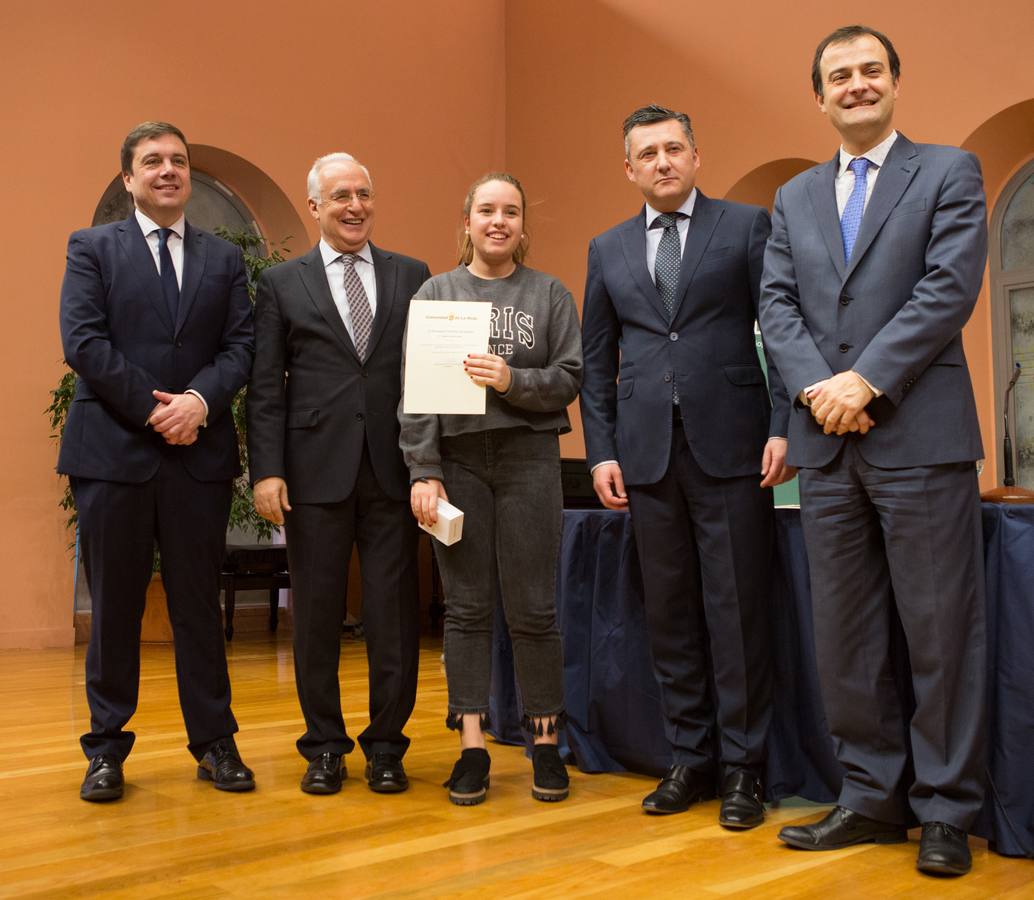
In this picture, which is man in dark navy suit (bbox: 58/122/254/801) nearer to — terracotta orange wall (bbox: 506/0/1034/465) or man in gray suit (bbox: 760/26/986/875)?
man in gray suit (bbox: 760/26/986/875)

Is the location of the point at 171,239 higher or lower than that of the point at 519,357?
higher

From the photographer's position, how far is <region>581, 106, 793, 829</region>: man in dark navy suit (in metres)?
2.51

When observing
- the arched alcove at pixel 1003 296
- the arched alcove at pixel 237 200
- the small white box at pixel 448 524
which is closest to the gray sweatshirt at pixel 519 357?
the small white box at pixel 448 524

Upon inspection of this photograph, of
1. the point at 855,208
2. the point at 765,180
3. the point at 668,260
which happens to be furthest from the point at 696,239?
the point at 765,180

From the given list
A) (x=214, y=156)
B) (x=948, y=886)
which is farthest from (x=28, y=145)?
(x=948, y=886)

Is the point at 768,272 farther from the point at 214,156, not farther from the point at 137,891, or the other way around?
the point at 214,156

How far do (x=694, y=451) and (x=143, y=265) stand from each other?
4.60 feet

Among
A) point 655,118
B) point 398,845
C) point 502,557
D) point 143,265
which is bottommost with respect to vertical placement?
point 398,845

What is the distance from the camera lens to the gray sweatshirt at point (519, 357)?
2.58m

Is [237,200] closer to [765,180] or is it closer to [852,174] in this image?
[765,180]

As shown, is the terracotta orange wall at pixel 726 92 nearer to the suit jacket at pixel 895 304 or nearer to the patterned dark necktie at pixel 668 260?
the patterned dark necktie at pixel 668 260

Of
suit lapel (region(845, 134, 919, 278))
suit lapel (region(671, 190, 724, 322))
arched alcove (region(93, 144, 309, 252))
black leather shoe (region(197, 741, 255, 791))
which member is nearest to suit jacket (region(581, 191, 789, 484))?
suit lapel (region(671, 190, 724, 322))

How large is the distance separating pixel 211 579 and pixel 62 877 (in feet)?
2.81

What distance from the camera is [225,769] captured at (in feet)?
8.99
